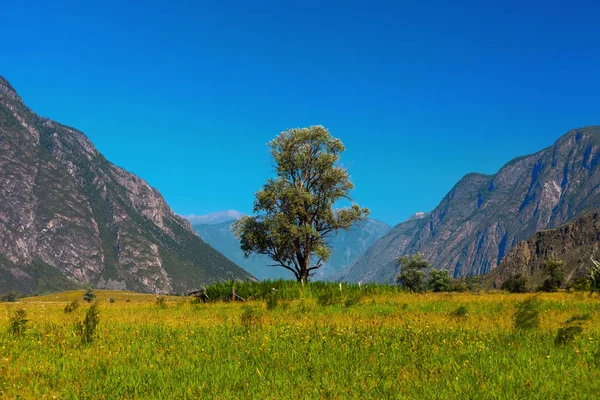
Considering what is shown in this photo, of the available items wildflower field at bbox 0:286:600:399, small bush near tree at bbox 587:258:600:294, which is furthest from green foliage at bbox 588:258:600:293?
wildflower field at bbox 0:286:600:399

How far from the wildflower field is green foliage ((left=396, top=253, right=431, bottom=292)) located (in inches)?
4124

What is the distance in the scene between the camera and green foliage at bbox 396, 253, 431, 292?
120375mm

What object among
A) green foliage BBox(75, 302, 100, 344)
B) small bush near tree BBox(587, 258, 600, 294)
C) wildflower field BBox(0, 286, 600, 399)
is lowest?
wildflower field BBox(0, 286, 600, 399)

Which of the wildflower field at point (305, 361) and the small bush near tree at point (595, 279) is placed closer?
the wildflower field at point (305, 361)

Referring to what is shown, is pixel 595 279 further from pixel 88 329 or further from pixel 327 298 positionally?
pixel 88 329

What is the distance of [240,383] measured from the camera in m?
9.88

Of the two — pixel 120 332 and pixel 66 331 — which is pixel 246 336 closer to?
pixel 120 332

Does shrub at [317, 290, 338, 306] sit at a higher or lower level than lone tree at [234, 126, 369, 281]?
lower

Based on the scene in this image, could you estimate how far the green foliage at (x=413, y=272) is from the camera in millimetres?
120375

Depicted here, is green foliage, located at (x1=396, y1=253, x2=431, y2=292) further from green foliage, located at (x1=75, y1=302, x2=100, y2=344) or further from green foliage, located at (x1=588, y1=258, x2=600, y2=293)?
green foliage, located at (x1=75, y1=302, x2=100, y2=344)

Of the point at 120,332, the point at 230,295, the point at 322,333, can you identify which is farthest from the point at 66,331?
the point at 230,295

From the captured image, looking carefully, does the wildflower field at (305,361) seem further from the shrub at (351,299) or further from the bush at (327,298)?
the bush at (327,298)

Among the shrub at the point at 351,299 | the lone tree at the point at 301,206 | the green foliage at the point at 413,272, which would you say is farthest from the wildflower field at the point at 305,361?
the green foliage at the point at 413,272

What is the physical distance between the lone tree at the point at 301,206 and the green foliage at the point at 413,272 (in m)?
72.1
